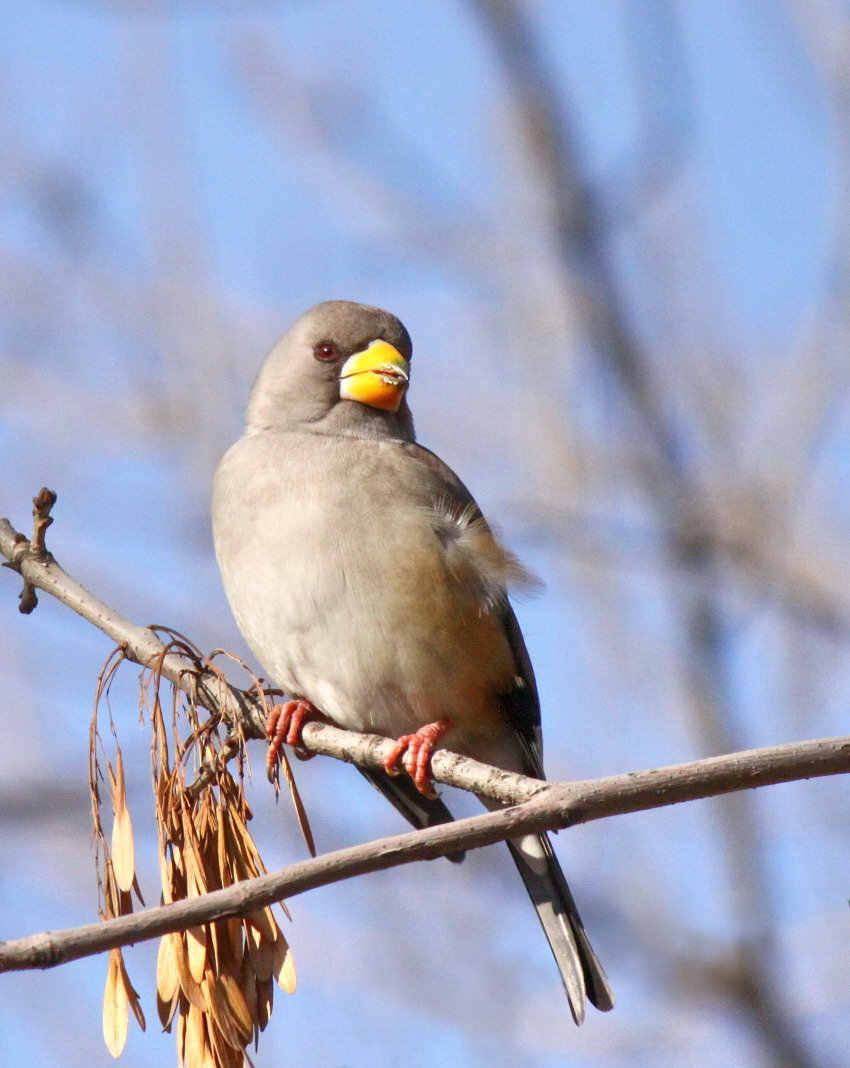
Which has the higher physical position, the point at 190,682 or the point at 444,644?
the point at 444,644

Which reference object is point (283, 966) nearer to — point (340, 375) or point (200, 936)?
point (200, 936)

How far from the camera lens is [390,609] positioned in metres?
4.54

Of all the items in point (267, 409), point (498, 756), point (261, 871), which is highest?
point (267, 409)

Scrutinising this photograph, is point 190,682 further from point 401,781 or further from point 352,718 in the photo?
point 401,781

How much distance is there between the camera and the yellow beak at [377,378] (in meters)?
5.25

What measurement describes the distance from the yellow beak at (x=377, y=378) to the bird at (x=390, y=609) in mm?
15

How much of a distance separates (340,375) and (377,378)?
0.60ft

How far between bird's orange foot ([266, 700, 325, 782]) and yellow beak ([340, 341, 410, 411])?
1.19 meters

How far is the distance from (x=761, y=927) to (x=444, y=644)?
4435 millimetres

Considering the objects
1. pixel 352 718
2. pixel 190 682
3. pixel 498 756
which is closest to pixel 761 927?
pixel 498 756

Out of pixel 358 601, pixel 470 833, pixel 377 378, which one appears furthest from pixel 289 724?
pixel 470 833

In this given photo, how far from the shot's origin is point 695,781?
2.69 meters

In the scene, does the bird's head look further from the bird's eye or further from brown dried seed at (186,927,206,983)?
brown dried seed at (186,927,206,983)

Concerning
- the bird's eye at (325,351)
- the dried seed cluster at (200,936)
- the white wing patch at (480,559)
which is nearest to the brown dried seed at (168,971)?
the dried seed cluster at (200,936)
